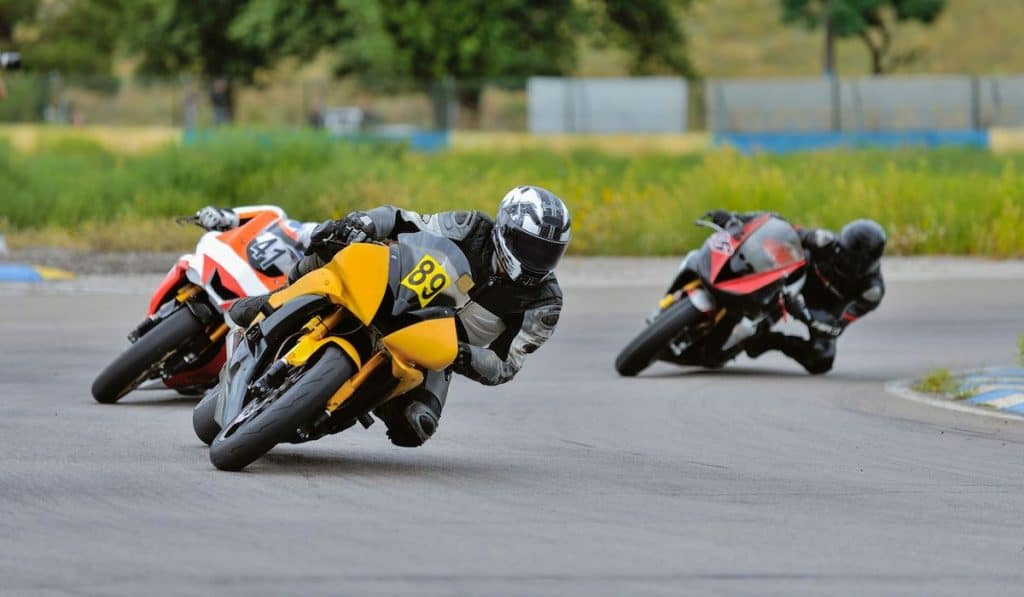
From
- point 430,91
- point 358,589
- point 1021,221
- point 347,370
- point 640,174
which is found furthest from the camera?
point 430,91

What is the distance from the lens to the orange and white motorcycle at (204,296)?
10.7 meters

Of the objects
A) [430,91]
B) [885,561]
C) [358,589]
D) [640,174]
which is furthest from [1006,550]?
[430,91]

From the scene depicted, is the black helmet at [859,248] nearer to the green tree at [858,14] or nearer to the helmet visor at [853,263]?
the helmet visor at [853,263]

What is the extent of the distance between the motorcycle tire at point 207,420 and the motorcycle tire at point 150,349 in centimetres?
165

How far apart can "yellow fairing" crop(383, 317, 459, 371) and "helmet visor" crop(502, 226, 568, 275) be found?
1.79 ft

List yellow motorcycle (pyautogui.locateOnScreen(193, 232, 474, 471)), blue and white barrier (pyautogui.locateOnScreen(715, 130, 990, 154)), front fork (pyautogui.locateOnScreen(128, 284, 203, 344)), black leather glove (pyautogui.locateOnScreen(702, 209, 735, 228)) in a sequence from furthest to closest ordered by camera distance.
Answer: blue and white barrier (pyautogui.locateOnScreen(715, 130, 990, 154)), black leather glove (pyautogui.locateOnScreen(702, 209, 735, 228)), front fork (pyautogui.locateOnScreen(128, 284, 203, 344)), yellow motorcycle (pyautogui.locateOnScreen(193, 232, 474, 471))

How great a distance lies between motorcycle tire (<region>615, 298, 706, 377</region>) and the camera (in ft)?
43.9

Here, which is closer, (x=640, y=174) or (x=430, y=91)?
(x=640, y=174)

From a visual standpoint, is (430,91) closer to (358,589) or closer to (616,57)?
(358,589)

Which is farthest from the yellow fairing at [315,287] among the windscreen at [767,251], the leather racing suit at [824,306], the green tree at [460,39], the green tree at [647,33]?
the green tree at [647,33]

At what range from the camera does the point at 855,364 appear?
15.0m

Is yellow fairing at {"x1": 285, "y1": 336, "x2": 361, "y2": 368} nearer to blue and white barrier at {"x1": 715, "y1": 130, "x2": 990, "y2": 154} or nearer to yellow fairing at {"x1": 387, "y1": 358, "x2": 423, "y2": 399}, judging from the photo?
yellow fairing at {"x1": 387, "y1": 358, "x2": 423, "y2": 399}

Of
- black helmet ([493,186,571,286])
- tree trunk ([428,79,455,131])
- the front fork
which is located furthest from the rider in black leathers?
tree trunk ([428,79,455,131])

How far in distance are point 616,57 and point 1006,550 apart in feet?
389
